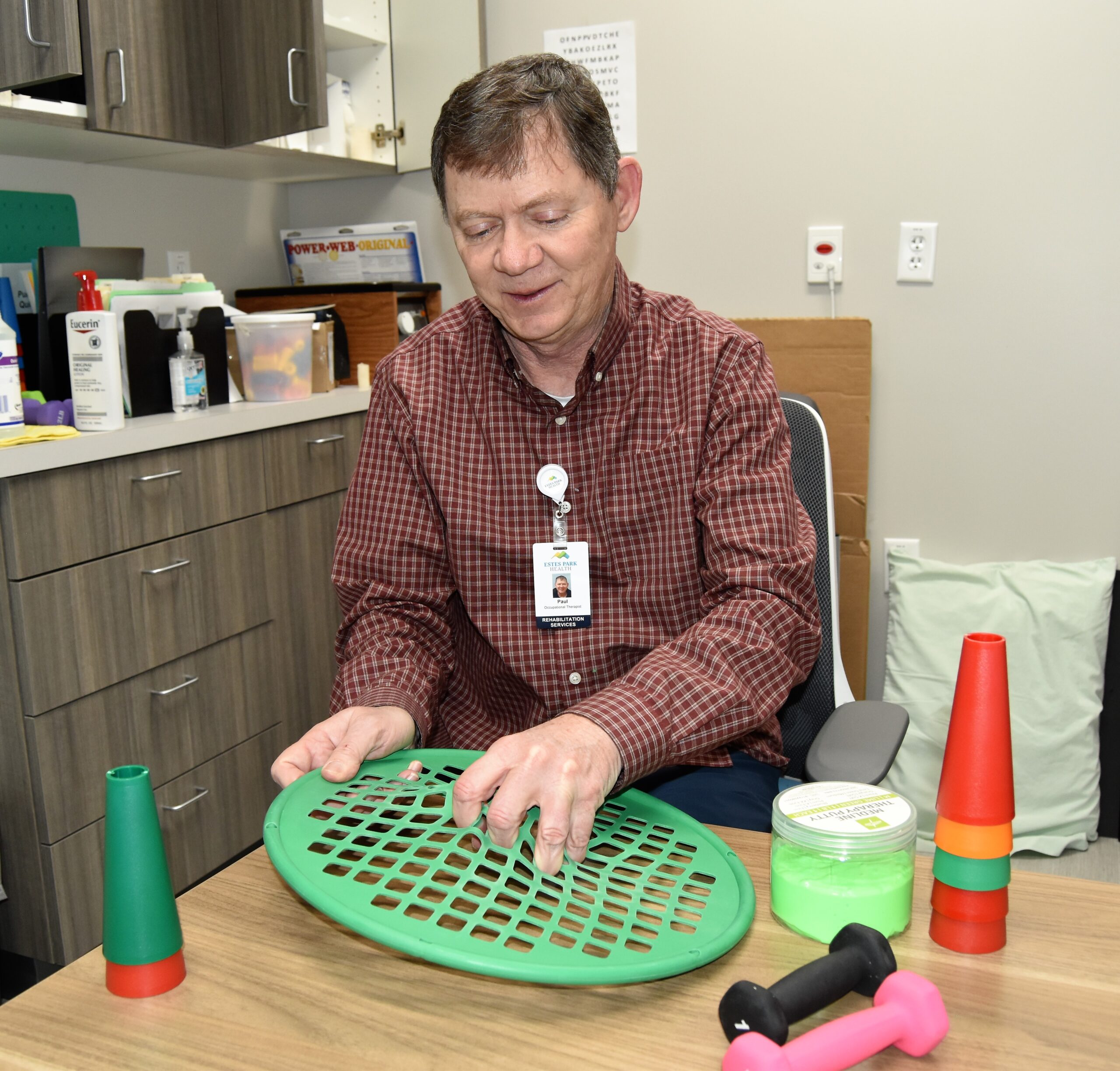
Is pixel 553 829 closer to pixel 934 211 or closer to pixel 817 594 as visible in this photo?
pixel 817 594

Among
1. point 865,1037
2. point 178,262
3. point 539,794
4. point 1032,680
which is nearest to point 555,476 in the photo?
point 539,794

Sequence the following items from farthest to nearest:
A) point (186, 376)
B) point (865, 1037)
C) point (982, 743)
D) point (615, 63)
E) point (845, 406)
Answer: point (615, 63) < point (845, 406) < point (186, 376) < point (982, 743) < point (865, 1037)

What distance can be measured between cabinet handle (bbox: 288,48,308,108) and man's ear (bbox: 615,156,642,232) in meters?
1.33

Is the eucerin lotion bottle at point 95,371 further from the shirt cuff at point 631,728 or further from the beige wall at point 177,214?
the shirt cuff at point 631,728

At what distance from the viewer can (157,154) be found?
8.18ft

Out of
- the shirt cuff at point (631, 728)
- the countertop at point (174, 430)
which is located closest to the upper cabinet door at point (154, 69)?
the countertop at point (174, 430)

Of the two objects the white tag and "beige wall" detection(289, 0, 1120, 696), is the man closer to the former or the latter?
the white tag

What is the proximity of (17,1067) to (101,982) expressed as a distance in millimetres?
79

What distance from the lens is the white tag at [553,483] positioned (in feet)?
4.33

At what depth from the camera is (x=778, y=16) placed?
252cm

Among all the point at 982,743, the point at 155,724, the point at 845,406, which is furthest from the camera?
the point at 845,406

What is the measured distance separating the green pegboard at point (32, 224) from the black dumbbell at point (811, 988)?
222cm

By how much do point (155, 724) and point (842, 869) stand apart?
65.5 inches

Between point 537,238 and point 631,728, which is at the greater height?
point 537,238
